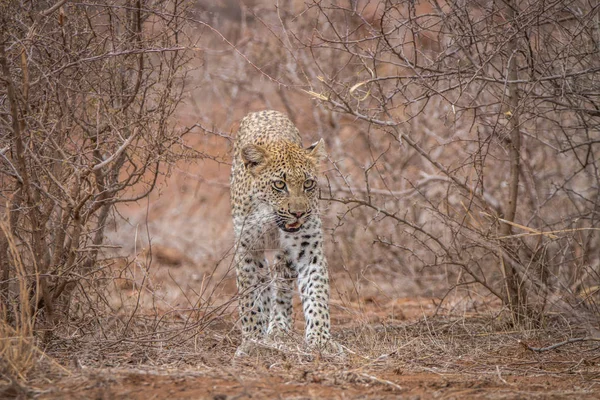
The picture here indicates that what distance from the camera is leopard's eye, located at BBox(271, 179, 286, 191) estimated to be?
7070 mm

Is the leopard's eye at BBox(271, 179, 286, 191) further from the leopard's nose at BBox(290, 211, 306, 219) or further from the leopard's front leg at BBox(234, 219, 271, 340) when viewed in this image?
the leopard's front leg at BBox(234, 219, 271, 340)

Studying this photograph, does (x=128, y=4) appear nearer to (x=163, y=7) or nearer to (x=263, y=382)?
(x=163, y=7)

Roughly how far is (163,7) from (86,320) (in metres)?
2.73

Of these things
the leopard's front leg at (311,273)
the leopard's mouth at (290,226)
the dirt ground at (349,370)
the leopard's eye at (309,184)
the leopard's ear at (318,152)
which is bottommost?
the dirt ground at (349,370)

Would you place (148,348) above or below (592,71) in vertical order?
below

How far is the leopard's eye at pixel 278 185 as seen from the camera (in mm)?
7070

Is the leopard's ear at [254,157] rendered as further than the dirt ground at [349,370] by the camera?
Yes

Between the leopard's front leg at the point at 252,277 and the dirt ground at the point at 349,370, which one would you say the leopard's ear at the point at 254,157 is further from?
the dirt ground at the point at 349,370

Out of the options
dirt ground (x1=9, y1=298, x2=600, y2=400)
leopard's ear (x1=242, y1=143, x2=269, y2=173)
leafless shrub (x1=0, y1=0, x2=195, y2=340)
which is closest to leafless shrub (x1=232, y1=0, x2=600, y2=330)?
dirt ground (x1=9, y1=298, x2=600, y2=400)

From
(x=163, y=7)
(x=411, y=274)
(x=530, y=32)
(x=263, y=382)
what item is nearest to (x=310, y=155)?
(x=163, y=7)

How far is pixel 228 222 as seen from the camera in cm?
1518

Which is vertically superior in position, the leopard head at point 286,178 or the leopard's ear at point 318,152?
the leopard's ear at point 318,152

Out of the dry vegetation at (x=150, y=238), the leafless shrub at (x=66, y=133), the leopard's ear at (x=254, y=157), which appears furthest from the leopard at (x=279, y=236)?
the leafless shrub at (x=66, y=133)

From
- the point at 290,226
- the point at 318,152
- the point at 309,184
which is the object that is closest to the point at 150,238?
the point at 290,226
